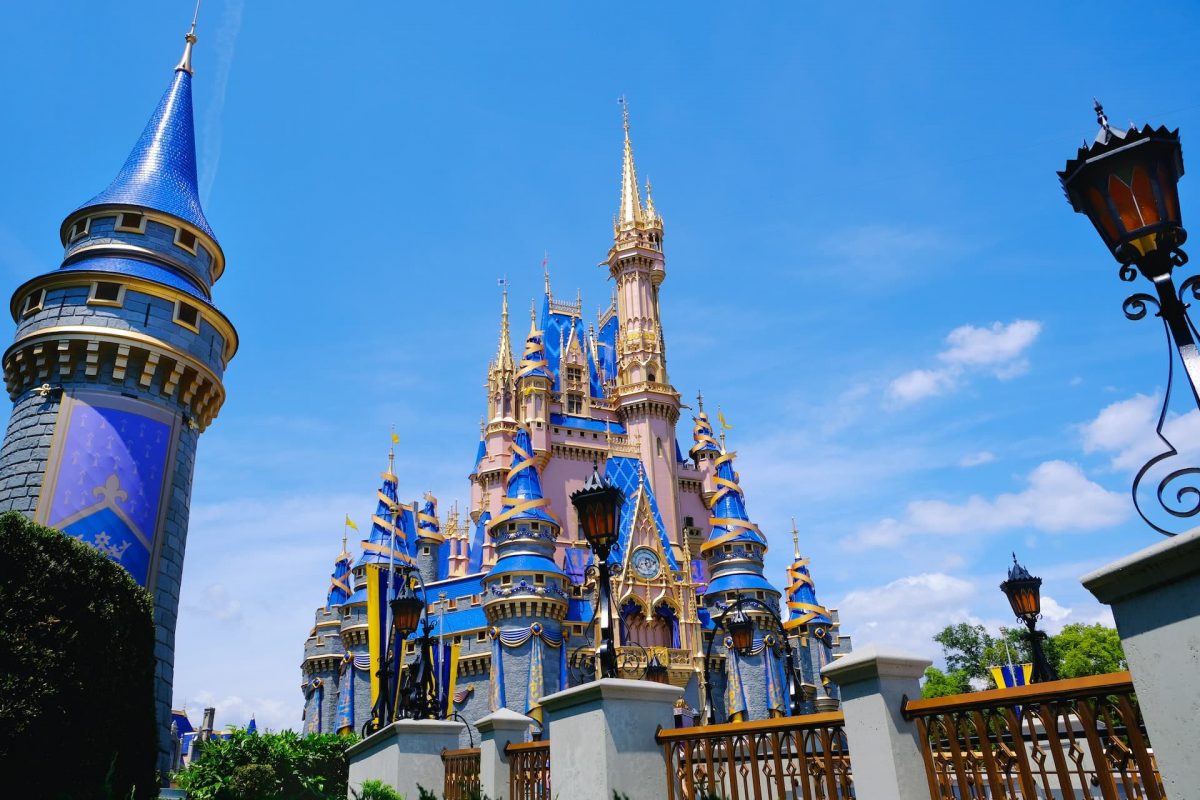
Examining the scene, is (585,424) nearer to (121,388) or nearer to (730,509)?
(730,509)

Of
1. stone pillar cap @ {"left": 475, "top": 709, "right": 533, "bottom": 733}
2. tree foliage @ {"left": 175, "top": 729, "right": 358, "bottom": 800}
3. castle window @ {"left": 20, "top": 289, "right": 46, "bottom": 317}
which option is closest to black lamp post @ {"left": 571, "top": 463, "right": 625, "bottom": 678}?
stone pillar cap @ {"left": 475, "top": 709, "right": 533, "bottom": 733}

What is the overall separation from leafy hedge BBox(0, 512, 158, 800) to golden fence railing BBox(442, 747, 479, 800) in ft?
13.9

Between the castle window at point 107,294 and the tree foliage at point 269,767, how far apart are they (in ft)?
39.0

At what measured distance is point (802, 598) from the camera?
5312 cm

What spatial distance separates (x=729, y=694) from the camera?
42531 mm

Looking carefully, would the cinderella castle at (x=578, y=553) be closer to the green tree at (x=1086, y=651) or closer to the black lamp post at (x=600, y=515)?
the green tree at (x=1086, y=651)

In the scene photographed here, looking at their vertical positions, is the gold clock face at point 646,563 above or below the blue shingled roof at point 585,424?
below

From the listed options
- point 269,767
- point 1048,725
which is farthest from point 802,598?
point 1048,725

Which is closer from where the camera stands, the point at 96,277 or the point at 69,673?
the point at 69,673

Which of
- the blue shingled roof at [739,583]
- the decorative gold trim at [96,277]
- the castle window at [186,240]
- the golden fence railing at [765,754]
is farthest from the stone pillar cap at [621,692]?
the blue shingled roof at [739,583]

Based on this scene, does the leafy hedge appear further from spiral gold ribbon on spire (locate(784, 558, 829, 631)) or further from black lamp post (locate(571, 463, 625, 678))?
spiral gold ribbon on spire (locate(784, 558, 829, 631))

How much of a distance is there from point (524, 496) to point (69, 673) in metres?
32.0

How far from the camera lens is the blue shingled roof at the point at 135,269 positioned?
791 inches

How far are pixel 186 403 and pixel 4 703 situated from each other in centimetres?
1032
